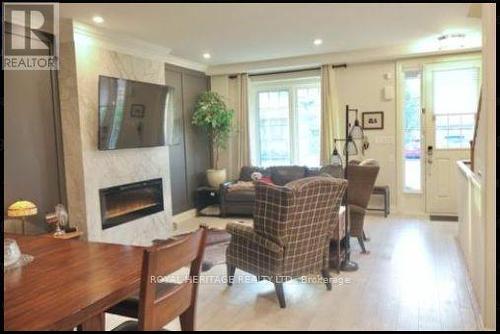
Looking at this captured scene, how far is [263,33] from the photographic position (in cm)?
474

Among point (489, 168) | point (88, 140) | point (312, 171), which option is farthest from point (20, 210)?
point (312, 171)

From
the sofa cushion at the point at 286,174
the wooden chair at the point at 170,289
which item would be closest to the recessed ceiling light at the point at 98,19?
the wooden chair at the point at 170,289

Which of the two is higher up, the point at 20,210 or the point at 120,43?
the point at 120,43

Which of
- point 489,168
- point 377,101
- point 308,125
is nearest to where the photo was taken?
point 489,168

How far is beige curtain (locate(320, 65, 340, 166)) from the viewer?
635 centimetres

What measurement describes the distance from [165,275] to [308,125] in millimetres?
5706

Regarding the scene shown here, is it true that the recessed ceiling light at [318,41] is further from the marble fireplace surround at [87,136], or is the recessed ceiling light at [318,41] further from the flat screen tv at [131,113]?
the marble fireplace surround at [87,136]

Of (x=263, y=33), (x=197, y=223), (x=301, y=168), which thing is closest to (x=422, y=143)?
(x=301, y=168)

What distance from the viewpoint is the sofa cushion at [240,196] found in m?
6.09

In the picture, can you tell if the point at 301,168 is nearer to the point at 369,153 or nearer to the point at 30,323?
the point at 369,153

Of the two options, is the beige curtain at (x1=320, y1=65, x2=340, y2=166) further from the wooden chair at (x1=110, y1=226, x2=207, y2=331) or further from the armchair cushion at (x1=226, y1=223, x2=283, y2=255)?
the wooden chair at (x1=110, y1=226, x2=207, y2=331)

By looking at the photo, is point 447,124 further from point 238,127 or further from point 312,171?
point 238,127

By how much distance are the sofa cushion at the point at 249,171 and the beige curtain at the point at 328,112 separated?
3.47 ft

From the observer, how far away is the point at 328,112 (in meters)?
6.39
